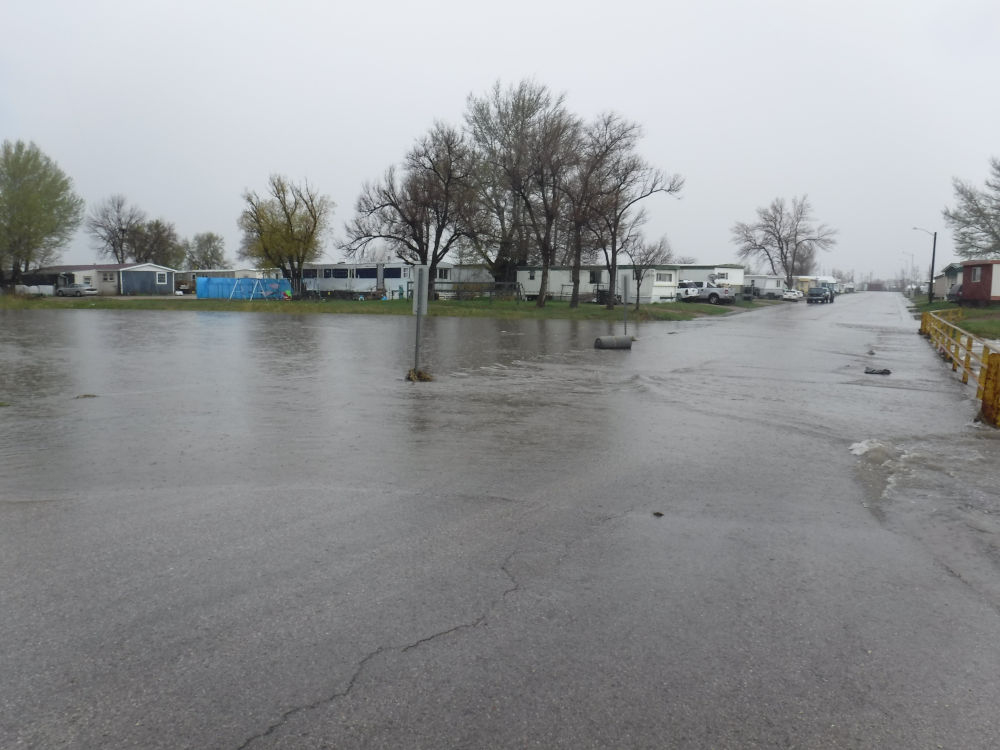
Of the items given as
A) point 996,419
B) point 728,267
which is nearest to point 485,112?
point 728,267

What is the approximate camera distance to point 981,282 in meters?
49.9

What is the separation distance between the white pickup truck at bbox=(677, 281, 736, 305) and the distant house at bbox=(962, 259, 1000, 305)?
20910 millimetres

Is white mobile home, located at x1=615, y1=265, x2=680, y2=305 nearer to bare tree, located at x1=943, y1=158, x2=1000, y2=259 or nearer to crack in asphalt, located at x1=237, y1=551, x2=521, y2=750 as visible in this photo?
bare tree, located at x1=943, y1=158, x2=1000, y2=259

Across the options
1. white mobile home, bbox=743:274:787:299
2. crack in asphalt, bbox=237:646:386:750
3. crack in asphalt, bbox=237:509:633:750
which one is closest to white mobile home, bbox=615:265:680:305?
white mobile home, bbox=743:274:787:299

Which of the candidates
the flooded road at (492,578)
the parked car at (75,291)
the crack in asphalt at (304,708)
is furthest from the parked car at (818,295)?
the crack in asphalt at (304,708)

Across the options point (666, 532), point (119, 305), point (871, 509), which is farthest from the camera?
point (119, 305)

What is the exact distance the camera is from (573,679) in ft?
10.9

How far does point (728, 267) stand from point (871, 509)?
82.4 m

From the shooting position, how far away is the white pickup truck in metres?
69.4

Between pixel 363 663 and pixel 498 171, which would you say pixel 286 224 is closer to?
pixel 498 171

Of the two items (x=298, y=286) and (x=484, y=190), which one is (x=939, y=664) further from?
(x=298, y=286)

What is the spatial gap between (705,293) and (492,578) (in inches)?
2719

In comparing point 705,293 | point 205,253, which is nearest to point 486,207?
point 705,293

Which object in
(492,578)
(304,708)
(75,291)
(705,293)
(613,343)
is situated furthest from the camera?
(75,291)
